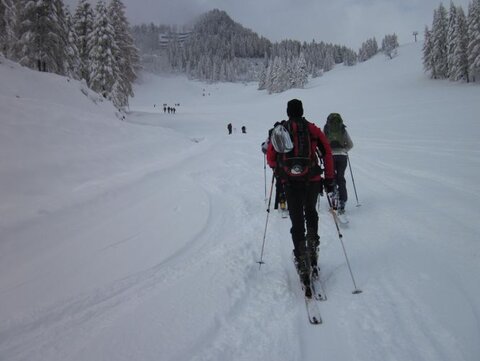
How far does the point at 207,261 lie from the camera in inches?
202

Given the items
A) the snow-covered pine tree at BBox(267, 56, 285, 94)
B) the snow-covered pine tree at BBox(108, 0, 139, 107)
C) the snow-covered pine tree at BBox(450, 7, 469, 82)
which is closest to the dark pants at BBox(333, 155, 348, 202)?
the snow-covered pine tree at BBox(108, 0, 139, 107)

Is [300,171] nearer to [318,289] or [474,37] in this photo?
[318,289]

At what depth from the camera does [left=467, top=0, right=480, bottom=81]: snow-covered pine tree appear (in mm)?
42594

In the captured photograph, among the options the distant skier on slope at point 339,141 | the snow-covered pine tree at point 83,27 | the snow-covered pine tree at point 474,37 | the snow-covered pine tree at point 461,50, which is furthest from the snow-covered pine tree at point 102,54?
the snow-covered pine tree at point 461,50

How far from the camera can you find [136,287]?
4336 millimetres

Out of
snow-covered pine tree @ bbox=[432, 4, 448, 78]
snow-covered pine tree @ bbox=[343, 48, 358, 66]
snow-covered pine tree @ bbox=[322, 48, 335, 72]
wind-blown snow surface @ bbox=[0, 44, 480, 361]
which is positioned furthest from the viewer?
snow-covered pine tree @ bbox=[343, 48, 358, 66]

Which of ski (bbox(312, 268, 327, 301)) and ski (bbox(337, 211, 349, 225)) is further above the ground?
ski (bbox(337, 211, 349, 225))

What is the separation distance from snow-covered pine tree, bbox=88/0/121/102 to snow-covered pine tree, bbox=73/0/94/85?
3048 mm

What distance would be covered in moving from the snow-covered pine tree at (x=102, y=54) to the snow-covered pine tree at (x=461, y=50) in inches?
1856

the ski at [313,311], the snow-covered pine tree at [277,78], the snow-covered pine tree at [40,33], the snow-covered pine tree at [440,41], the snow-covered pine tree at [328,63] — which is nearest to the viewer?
the ski at [313,311]

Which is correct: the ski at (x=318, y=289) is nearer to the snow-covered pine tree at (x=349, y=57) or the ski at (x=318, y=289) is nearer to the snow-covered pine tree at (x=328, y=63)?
the snow-covered pine tree at (x=328, y=63)

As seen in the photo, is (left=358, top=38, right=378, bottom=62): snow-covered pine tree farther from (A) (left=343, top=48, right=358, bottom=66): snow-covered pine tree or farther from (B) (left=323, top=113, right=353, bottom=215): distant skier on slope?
(B) (left=323, top=113, right=353, bottom=215): distant skier on slope

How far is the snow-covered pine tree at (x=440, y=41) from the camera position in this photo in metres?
54.9

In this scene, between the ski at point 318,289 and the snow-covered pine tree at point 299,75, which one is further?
the snow-covered pine tree at point 299,75
